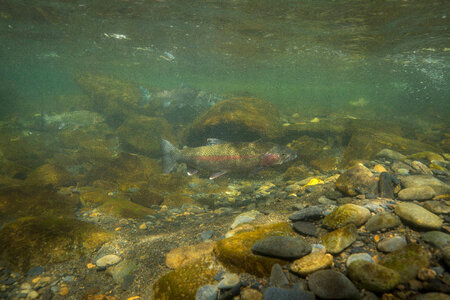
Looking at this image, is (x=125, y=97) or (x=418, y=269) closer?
(x=418, y=269)

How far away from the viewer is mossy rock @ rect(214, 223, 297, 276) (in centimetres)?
223

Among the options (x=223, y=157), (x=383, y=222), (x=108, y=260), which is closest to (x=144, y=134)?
(x=223, y=157)

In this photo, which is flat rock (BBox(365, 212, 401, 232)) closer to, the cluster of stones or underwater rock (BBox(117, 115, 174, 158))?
the cluster of stones

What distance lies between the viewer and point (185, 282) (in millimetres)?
2344

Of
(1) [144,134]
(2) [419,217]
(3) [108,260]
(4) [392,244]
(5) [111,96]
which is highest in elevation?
(2) [419,217]

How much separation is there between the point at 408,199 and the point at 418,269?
2056mm

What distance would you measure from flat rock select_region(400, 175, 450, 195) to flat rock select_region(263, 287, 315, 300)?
3220 millimetres

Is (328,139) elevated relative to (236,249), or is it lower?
lower

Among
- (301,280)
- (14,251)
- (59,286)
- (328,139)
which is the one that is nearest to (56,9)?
(14,251)

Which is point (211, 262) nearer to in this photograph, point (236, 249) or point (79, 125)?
point (236, 249)

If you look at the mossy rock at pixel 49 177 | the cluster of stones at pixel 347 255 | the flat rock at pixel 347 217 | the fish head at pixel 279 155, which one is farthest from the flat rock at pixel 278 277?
the mossy rock at pixel 49 177

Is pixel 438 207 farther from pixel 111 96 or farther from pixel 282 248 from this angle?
pixel 111 96

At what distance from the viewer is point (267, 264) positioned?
222cm

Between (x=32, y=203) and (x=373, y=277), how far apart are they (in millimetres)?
7140
